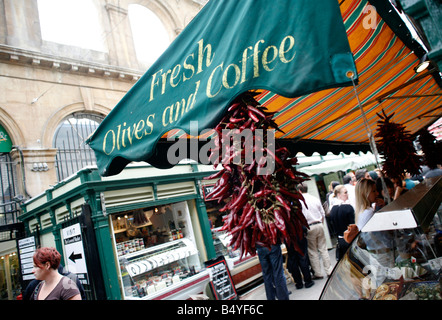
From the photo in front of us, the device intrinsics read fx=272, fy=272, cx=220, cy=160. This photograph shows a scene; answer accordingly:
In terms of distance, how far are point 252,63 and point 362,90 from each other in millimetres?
2314

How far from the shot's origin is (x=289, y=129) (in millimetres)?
3316

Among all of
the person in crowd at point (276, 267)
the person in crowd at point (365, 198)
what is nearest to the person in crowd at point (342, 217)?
the person in crowd at point (276, 267)

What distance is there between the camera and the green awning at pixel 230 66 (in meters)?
1.13

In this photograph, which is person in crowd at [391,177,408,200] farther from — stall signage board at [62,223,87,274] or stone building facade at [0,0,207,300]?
stone building facade at [0,0,207,300]

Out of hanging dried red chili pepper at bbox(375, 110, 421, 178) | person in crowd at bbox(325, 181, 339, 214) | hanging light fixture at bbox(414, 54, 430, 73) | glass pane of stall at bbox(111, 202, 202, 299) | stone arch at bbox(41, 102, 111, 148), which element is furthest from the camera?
stone arch at bbox(41, 102, 111, 148)

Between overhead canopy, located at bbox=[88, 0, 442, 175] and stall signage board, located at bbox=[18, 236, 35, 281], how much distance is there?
7.23 meters

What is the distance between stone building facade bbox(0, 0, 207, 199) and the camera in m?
9.39

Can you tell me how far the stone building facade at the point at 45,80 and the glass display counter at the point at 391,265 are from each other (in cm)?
1013

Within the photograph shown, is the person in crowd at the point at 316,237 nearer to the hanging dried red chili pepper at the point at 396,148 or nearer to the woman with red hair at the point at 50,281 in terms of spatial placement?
the hanging dried red chili pepper at the point at 396,148

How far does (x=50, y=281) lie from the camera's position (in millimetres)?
3137

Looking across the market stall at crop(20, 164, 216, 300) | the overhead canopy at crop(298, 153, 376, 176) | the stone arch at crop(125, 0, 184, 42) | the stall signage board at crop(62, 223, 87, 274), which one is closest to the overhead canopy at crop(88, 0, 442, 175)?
the market stall at crop(20, 164, 216, 300)

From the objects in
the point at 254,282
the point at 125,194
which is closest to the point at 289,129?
the point at 125,194

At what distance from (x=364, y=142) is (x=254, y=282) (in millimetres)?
4203
